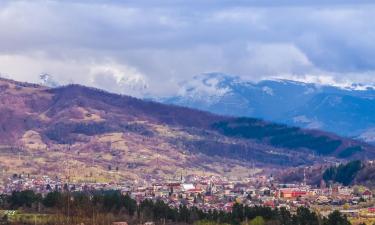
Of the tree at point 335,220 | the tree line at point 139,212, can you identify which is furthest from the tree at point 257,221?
the tree at point 335,220

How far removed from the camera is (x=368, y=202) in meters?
185

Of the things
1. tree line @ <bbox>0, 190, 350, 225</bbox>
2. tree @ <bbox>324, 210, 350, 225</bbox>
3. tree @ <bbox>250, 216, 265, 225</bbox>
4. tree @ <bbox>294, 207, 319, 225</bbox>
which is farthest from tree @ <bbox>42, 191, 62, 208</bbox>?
tree @ <bbox>324, 210, 350, 225</bbox>

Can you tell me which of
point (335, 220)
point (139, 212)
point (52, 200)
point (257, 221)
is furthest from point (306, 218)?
point (52, 200)

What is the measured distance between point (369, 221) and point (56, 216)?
4480 cm

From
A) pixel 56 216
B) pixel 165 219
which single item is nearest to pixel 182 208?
pixel 165 219

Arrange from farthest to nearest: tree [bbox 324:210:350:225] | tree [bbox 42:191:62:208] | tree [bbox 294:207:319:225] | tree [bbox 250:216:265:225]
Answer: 1. tree [bbox 42:191:62:208]
2. tree [bbox 250:216:265:225]
3. tree [bbox 294:207:319:225]
4. tree [bbox 324:210:350:225]

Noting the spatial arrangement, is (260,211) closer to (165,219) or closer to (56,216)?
(165,219)

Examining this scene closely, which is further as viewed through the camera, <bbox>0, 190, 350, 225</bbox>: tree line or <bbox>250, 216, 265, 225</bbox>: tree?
<bbox>250, 216, 265, 225</bbox>: tree

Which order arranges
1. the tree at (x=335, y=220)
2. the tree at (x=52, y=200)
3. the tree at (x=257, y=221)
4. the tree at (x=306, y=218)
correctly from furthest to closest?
the tree at (x=52, y=200) < the tree at (x=257, y=221) < the tree at (x=306, y=218) < the tree at (x=335, y=220)

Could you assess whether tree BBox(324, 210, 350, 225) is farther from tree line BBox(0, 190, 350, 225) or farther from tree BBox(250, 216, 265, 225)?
tree BBox(250, 216, 265, 225)

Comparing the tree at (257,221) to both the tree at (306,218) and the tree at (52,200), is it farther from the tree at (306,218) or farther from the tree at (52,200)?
the tree at (52,200)

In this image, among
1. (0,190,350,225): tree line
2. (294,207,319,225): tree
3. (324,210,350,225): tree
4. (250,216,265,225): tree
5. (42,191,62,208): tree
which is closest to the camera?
(324,210,350,225): tree

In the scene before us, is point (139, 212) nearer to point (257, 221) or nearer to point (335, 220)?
point (257, 221)

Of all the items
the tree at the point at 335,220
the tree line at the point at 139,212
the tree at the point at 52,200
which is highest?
the tree at the point at 52,200
